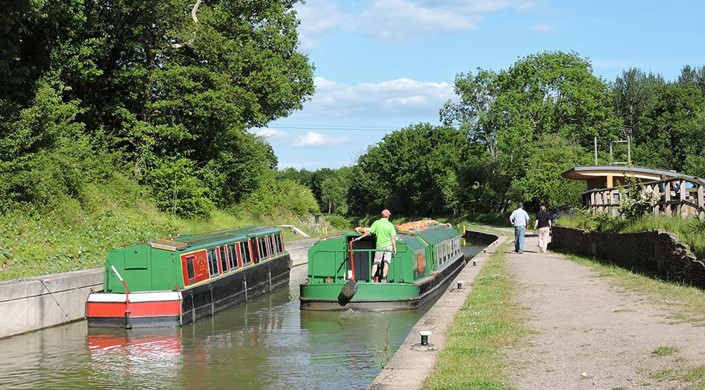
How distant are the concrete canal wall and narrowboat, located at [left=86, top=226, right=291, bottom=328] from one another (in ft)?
2.76

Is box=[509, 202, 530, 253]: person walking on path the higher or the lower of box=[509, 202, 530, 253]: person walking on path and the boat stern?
the higher

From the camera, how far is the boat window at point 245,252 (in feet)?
77.1

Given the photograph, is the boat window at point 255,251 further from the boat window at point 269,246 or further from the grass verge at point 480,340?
the grass verge at point 480,340

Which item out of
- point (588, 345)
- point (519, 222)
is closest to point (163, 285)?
point (588, 345)

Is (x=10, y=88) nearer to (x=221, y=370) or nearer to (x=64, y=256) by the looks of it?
(x=64, y=256)

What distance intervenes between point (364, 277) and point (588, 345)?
10074mm

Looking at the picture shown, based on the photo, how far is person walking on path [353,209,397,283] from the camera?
19172mm

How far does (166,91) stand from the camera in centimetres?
3562

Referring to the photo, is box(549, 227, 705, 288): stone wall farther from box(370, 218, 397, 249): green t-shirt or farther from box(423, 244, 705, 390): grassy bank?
box(370, 218, 397, 249): green t-shirt

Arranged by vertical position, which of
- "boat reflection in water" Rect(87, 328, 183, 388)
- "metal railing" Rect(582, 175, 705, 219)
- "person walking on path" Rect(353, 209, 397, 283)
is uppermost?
"metal railing" Rect(582, 175, 705, 219)

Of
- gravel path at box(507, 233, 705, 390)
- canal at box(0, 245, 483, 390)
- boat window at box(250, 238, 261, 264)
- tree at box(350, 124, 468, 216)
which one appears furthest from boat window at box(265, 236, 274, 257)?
tree at box(350, 124, 468, 216)

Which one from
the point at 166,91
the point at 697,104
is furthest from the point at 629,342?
the point at 697,104

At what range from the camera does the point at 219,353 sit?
14.7 meters

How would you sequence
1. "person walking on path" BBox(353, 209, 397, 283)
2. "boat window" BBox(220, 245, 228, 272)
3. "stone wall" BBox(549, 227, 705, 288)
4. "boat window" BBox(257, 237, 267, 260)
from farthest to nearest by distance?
"boat window" BBox(257, 237, 267, 260)
"boat window" BBox(220, 245, 228, 272)
"person walking on path" BBox(353, 209, 397, 283)
"stone wall" BBox(549, 227, 705, 288)
